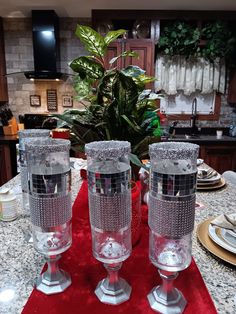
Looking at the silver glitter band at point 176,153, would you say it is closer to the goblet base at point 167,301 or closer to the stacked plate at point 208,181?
the goblet base at point 167,301

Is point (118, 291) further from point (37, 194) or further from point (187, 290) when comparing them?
point (37, 194)

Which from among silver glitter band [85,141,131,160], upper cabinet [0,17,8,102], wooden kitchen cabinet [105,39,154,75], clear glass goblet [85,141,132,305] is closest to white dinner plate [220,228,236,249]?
clear glass goblet [85,141,132,305]

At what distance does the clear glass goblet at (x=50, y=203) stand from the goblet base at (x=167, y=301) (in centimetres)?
25

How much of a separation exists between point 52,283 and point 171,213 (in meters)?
0.41

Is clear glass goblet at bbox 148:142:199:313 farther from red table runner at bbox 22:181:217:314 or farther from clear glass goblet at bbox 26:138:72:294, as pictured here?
clear glass goblet at bbox 26:138:72:294

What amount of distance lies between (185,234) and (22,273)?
526 millimetres

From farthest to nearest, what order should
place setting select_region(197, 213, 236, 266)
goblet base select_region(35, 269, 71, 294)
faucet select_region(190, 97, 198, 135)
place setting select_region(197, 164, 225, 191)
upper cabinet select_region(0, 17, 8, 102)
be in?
faucet select_region(190, 97, 198, 135) < upper cabinet select_region(0, 17, 8, 102) < place setting select_region(197, 164, 225, 191) < place setting select_region(197, 213, 236, 266) < goblet base select_region(35, 269, 71, 294)

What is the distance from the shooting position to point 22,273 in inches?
30.7

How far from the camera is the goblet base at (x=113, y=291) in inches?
26.1

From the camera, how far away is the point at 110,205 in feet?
2.05

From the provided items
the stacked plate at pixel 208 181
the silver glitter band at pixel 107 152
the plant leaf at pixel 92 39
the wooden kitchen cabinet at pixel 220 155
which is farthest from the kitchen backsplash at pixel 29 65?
the silver glitter band at pixel 107 152

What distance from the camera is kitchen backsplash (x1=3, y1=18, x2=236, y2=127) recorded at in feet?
11.9

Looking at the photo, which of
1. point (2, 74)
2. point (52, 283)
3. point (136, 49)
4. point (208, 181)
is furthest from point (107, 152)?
point (2, 74)

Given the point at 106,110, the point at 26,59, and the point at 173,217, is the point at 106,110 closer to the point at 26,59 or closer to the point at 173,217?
the point at 173,217
